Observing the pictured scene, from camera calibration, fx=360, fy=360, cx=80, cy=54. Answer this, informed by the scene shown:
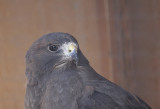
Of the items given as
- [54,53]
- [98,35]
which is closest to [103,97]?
[54,53]

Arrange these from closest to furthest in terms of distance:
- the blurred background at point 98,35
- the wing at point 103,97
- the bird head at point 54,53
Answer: the wing at point 103,97 → the bird head at point 54,53 → the blurred background at point 98,35

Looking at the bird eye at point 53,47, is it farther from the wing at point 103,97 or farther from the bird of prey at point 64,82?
the wing at point 103,97

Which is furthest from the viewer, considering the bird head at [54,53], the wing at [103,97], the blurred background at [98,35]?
the blurred background at [98,35]

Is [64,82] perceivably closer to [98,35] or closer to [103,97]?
[103,97]

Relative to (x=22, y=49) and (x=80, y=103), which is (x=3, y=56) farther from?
(x=80, y=103)

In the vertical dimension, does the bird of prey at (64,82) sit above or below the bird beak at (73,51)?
below

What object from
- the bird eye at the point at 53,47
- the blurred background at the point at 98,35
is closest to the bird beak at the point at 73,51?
the bird eye at the point at 53,47

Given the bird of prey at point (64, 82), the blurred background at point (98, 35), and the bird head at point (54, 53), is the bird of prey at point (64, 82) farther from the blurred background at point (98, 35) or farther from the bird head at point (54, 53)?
the blurred background at point (98, 35)

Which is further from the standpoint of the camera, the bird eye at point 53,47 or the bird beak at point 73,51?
the bird eye at point 53,47
